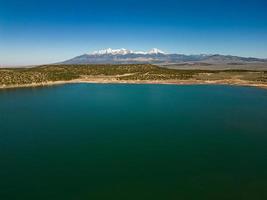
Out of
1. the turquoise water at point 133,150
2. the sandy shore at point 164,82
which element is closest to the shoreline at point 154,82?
the sandy shore at point 164,82

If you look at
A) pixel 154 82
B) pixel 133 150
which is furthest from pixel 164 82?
pixel 133 150

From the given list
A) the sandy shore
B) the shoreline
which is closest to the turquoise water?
the shoreline

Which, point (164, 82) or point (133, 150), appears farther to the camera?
point (164, 82)

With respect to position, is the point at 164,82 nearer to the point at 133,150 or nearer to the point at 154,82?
the point at 154,82

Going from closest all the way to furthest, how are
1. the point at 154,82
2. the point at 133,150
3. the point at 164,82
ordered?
the point at 133,150 < the point at 164,82 < the point at 154,82

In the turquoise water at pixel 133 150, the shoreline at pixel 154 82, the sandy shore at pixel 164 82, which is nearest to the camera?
the turquoise water at pixel 133 150

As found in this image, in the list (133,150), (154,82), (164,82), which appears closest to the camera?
(133,150)

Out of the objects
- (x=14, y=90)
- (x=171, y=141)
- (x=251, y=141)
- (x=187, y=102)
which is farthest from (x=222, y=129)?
(x=14, y=90)

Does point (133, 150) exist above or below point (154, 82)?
below

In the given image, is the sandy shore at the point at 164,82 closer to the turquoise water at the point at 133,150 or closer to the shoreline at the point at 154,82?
the shoreline at the point at 154,82
